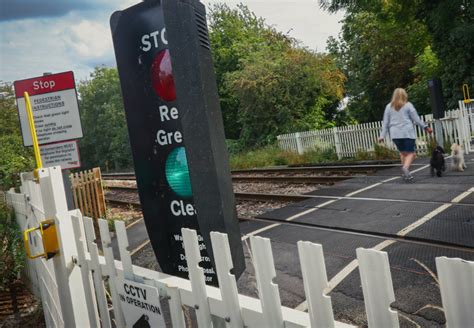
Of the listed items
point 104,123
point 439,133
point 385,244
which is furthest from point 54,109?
point 104,123

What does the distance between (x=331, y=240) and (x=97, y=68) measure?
1975 inches

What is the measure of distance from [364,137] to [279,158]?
173 inches

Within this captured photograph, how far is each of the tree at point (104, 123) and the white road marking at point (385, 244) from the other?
3960 centimetres

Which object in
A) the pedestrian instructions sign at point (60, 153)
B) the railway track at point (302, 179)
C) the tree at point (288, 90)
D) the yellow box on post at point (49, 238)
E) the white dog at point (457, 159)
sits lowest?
the railway track at point (302, 179)

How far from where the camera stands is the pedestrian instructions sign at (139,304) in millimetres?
2002

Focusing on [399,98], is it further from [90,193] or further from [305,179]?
[90,193]

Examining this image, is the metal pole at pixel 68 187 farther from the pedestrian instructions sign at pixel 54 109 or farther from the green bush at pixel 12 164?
the green bush at pixel 12 164

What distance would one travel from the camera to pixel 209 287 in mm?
1924

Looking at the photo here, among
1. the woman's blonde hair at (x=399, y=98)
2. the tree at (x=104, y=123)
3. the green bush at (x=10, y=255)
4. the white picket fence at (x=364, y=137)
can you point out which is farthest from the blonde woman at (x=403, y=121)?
the tree at (x=104, y=123)

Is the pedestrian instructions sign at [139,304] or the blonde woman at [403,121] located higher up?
the blonde woman at [403,121]

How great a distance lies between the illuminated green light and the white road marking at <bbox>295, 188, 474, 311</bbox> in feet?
3.28

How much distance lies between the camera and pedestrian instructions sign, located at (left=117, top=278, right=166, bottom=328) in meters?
2.00

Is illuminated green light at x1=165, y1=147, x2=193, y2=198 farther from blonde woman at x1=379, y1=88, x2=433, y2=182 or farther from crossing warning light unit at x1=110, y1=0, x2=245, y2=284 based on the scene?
blonde woman at x1=379, y1=88, x2=433, y2=182

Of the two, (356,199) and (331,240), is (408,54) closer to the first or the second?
(356,199)
